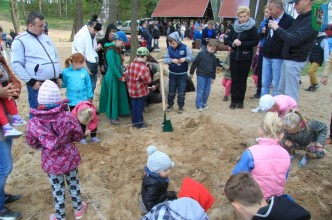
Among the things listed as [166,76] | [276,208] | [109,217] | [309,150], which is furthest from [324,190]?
[166,76]

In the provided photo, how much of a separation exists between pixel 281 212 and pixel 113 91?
416 cm

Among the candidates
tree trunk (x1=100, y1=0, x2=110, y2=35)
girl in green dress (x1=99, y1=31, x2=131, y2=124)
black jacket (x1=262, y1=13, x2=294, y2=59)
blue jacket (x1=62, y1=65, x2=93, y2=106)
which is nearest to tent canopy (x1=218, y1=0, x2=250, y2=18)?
tree trunk (x1=100, y1=0, x2=110, y2=35)

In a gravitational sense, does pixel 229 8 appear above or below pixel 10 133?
above

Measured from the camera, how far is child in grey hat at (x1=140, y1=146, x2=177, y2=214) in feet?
8.20

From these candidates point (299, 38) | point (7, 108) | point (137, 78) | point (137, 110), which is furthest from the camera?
point (137, 110)

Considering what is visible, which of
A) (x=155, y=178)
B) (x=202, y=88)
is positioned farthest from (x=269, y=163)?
(x=202, y=88)

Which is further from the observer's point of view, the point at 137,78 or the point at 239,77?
the point at 239,77

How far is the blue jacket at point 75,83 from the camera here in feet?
15.4

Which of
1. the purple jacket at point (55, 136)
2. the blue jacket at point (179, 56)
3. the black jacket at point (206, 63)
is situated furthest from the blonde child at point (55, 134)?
the black jacket at point (206, 63)

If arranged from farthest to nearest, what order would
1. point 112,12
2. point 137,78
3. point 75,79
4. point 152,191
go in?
point 112,12 → point 137,78 → point 75,79 → point 152,191

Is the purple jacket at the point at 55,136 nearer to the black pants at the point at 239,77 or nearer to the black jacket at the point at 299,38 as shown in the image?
the black jacket at the point at 299,38

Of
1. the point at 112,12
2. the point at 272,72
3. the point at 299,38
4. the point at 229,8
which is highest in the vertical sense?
the point at 229,8

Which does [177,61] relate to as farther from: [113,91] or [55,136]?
[55,136]

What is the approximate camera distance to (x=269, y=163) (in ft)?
8.00
